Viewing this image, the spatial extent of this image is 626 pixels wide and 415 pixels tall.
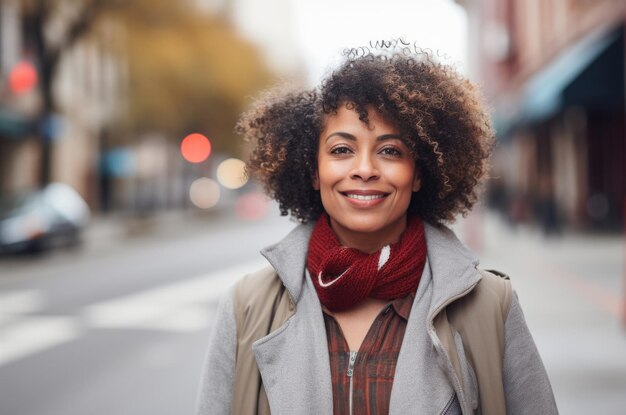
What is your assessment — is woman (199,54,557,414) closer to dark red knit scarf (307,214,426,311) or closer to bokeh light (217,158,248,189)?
dark red knit scarf (307,214,426,311)

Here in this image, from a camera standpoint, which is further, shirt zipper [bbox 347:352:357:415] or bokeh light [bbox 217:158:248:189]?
bokeh light [bbox 217:158:248:189]

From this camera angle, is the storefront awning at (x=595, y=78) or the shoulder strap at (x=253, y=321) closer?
the shoulder strap at (x=253, y=321)

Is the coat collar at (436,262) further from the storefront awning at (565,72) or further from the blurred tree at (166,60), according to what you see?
the storefront awning at (565,72)

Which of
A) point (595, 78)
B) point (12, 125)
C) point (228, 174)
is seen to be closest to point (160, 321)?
point (595, 78)

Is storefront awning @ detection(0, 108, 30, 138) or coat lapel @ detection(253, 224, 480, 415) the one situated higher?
storefront awning @ detection(0, 108, 30, 138)

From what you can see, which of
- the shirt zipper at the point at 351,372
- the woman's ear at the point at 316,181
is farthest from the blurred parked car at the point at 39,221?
the shirt zipper at the point at 351,372

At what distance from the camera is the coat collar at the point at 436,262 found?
2318 mm

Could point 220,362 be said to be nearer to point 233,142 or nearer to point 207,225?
point 207,225

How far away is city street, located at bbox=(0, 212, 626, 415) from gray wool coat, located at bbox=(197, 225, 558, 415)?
4.10 m

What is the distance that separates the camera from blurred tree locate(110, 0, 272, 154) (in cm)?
2634

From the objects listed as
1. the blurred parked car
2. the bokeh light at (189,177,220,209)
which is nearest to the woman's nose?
the blurred parked car

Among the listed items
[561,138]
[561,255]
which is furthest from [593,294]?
[561,138]

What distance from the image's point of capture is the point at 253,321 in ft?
7.85

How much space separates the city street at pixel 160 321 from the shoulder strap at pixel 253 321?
13.7ft
